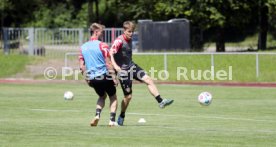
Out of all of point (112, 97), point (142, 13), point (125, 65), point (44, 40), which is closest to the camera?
point (112, 97)

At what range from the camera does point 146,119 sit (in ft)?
63.9

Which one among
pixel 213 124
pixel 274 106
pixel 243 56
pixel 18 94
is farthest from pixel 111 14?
pixel 213 124

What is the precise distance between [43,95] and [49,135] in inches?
563

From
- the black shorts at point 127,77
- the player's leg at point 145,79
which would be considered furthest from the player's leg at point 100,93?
the player's leg at point 145,79

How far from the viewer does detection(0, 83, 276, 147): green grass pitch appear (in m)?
14.0

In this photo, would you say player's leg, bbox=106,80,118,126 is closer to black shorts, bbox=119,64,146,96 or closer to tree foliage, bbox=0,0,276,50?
black shorts, bbox=119,64,146,96

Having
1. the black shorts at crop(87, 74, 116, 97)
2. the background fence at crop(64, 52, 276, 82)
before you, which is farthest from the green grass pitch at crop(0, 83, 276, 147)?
the background fence at crop(64, 52, 276, 82)

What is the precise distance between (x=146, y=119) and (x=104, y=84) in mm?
2951

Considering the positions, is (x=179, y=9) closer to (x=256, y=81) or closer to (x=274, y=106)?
(x=256, y=81)

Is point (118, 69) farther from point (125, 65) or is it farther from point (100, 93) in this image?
point (100, 93)

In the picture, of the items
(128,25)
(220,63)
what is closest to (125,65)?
(128,25)

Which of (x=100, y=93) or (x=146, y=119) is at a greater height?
(x=100, y=93)

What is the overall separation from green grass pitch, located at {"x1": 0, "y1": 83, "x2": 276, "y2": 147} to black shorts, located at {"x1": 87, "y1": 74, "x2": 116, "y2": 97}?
0.73 meters

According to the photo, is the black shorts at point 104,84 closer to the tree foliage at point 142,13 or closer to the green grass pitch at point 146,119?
the green grass pitch at point 146,119
